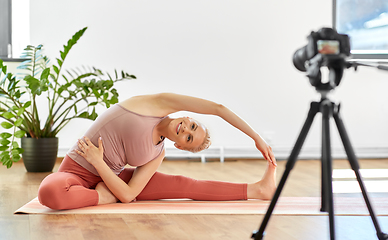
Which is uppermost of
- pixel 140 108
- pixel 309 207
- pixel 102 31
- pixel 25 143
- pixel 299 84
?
pixel 102 31

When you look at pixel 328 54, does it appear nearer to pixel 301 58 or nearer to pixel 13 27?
pixel 301 58

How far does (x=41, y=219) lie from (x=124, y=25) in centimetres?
283

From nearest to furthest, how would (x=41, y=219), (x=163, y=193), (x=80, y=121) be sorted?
(x=41, y=219) → (x=163, y=193) → (x=80, y=121)

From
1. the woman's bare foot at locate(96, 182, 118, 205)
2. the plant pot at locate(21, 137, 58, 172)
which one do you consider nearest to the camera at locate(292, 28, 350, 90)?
the woman's bare foot at locate(96, 182, 118, 205)

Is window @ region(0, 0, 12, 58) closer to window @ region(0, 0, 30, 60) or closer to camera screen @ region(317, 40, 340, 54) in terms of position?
window @ region(0, 0, 30, 60)

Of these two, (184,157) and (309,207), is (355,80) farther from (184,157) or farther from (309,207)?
(309,207)

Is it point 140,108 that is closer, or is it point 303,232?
point 303,232

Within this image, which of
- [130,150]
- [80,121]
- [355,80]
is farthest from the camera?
[355,80]

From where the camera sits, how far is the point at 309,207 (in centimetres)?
210

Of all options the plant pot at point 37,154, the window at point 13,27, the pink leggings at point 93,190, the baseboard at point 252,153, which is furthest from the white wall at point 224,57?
the pink leggings at point 93,190

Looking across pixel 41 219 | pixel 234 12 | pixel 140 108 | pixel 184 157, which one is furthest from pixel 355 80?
pixel 41 219

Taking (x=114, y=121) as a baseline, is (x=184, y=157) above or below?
below

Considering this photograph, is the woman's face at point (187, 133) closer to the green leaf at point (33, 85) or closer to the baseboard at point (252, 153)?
the green leaf at point (33, 85)

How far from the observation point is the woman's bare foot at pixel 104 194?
2.11 m
